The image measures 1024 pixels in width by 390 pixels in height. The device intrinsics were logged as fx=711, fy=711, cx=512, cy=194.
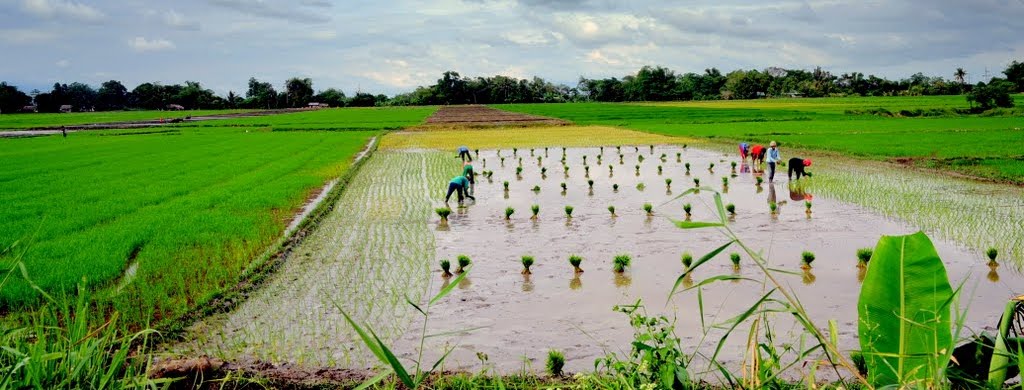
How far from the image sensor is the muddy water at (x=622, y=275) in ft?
19.8

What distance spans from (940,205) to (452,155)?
16213 millimetres

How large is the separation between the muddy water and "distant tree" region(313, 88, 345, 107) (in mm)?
99473

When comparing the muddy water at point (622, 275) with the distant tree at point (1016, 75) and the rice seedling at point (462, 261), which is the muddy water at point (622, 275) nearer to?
the rice seedling at point (462, 261)

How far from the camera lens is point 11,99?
9062 centimetres

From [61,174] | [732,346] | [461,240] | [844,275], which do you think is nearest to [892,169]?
[844,275]

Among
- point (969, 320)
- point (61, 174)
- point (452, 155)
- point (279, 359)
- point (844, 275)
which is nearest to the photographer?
point (279, 359)

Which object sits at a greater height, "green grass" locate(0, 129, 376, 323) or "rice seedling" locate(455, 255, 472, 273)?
"rice seedling" locate(455, 255, 472, 273)

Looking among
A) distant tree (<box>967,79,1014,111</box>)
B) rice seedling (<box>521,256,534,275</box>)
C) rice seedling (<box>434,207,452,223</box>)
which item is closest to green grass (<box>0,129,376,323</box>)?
rice seedling (<box>434,207,452,223</box>)

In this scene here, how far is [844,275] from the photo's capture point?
795cm

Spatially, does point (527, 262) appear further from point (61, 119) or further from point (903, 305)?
point (61, 119)

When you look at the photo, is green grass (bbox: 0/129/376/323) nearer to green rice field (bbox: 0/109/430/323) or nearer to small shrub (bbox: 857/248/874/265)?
green rice field (bbox: 0/109/430/323)

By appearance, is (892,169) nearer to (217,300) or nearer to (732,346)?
(732,346)

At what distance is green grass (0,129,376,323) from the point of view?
787cm

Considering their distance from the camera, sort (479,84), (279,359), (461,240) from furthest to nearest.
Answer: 1. (479,84)
2. (461,240)
3. (279,359)
